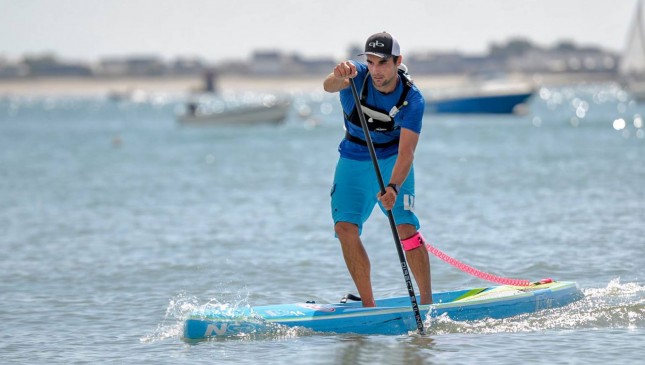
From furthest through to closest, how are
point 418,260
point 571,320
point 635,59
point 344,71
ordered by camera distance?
1. point 635,59
2. point 571,320
3. point 418,260
4. point 344,71

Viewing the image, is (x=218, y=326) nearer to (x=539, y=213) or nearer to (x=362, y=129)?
(x=362, y=129)

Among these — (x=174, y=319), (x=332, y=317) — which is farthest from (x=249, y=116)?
(x=332, y=317)

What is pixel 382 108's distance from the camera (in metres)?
9.49

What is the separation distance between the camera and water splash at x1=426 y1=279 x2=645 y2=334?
9.86 meters

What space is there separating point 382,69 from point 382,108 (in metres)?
0.38

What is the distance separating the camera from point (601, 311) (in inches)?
409

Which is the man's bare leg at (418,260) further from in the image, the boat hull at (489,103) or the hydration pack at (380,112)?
the boat hull at (489,103)

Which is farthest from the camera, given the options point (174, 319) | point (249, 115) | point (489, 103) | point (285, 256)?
point (489, 103)

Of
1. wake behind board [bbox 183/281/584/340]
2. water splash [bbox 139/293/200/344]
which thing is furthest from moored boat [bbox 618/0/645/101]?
wake behind board [bbox 183/281/584/340]

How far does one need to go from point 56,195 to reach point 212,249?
10.8m

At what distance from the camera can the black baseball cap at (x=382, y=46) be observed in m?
9.20

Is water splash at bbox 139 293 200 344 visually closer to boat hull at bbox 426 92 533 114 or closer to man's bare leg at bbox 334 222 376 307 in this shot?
man's bare leg at bbox 334 222 376 307

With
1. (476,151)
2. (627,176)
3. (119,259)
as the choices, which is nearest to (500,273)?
(119,259)

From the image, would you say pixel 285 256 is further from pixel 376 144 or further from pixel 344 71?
pixel 344 71
